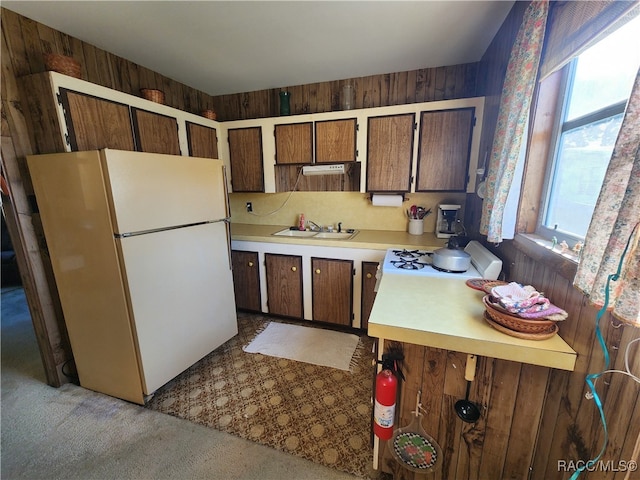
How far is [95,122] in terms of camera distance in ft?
5.67

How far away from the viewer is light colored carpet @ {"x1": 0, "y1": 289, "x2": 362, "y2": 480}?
1.32 m

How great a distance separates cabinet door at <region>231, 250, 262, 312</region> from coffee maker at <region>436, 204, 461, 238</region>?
5.95 ft

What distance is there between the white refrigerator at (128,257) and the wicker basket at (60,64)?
1.75 feet

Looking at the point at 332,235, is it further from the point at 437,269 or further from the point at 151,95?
the point at 151,95

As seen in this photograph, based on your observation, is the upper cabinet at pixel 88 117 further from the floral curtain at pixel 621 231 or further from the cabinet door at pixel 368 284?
the floral curtain at pixel 621 231

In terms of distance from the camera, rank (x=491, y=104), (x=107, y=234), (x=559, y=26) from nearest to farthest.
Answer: (x=559, y=26), (x=107, y=234), (x=491, y=104)

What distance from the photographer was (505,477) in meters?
1.08

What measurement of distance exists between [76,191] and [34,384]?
1540mm

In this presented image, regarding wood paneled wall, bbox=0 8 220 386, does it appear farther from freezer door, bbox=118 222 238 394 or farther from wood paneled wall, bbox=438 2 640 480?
wood paneled wall, bbox=438 2 640 480

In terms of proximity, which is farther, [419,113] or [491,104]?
[419,113]

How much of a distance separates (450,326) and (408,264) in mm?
769

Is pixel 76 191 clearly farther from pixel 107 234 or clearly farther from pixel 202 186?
pixel 202 186

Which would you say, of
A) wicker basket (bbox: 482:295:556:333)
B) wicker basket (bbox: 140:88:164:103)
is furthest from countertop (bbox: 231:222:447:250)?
wicker basket (bbox: 140:88:164:103)

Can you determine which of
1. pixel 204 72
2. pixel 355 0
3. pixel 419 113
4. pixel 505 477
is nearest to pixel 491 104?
pixel 419 113
